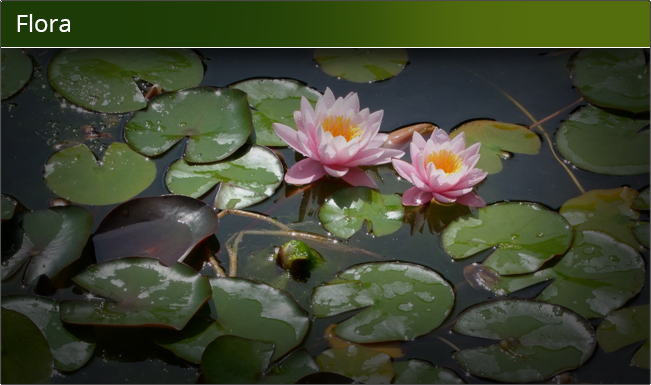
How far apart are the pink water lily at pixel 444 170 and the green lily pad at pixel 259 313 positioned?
0.66m

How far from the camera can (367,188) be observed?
2055 mm

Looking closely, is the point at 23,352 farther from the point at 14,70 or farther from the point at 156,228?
the point at 14,70

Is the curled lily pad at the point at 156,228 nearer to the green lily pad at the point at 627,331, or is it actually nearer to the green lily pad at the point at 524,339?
the green lily pad at the point at 524,339

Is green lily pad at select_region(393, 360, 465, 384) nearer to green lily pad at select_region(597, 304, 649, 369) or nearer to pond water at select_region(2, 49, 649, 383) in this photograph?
pond water at select_region(2, 49, 649, 383)

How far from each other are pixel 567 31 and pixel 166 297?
76.2 inches

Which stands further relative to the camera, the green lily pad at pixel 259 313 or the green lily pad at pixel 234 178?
the green lily pad at pixel 234 178

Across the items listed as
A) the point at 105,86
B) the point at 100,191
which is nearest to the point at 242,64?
the point at 105,86

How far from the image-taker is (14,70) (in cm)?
240

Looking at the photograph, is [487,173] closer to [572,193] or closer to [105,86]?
[572,193]

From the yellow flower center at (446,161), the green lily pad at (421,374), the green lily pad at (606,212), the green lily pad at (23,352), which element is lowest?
the green lily pad at (23,352)

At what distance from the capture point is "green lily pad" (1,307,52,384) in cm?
146

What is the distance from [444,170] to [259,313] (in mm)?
932

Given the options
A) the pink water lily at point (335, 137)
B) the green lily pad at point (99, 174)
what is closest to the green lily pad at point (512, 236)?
the pink water lily at point (335, 137)

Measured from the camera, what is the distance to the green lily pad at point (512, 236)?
1.81 m
